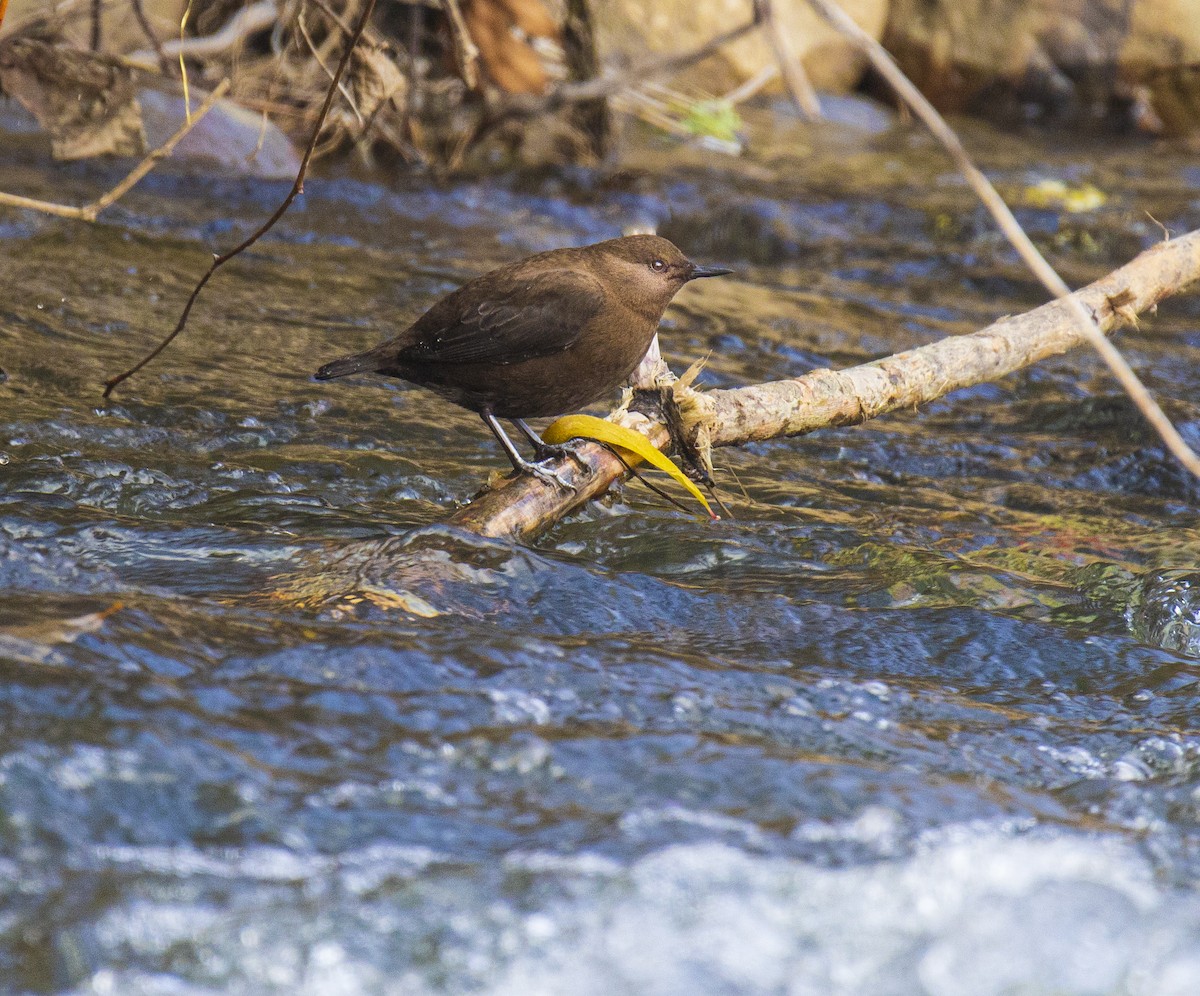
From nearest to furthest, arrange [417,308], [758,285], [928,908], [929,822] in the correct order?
[928,908] < [929,822] < [417,308] < [758,285]

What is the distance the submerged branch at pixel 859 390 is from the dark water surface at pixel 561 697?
0.19m

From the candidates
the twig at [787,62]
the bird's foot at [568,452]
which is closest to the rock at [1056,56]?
the bird's foot at [568,452]

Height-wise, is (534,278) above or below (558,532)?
above

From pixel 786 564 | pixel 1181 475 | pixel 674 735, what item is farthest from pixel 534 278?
pixel 1181 475

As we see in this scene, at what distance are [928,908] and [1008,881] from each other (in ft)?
0.54

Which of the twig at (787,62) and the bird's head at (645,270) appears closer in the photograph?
the twig at (787,62)

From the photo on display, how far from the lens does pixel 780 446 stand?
546cm

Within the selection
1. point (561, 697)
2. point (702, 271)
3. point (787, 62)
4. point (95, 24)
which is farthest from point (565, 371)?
point (95, 24)

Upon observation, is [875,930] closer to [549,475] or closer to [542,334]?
[549,475]

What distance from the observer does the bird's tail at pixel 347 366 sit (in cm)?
426

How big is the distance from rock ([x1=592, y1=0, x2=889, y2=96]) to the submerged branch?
776 cm

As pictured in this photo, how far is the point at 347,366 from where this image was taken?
428cm

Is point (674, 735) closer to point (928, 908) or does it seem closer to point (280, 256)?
point (928, 908)

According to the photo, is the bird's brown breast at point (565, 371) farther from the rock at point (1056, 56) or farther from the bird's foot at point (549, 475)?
the rock at point (1056, 56)
